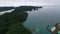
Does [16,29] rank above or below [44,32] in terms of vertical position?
above

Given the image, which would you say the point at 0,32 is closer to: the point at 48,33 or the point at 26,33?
the point at 26,33

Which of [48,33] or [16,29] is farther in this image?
[48,33]

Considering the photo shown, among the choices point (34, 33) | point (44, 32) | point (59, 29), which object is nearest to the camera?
point (59, 29)

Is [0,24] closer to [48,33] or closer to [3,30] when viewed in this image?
[3,30]

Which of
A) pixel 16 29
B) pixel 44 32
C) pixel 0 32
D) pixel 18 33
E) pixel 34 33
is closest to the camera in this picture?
pixel 18 33

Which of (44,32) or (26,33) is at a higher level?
(26,33)

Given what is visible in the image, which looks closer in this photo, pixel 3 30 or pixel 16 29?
pixel 16 29

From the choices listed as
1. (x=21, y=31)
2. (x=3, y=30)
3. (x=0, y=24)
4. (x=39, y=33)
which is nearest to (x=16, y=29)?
(x=21, y=31)

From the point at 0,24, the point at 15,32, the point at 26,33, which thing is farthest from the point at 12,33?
the point at 0,24

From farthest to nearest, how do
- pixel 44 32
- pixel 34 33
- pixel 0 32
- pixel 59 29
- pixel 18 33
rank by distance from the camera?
pixel 44 32 → pixel 34 33 → pixel 59 29 → pixel 0 32 → pixel 18 33
